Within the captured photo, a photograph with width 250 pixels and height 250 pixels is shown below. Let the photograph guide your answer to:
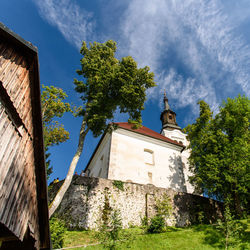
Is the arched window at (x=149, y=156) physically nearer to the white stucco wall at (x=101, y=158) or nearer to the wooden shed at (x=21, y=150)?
the white stucco wall at (x=101, y=158)

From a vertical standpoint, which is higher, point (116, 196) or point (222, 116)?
point (222, 116)

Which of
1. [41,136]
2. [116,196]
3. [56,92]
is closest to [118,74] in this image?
[56,92]

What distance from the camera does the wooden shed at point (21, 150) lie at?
10.6 ft

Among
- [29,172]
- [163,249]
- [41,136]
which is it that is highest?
[41,136]

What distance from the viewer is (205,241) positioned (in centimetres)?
980

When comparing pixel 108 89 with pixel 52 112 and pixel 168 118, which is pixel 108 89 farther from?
pixel 168 118

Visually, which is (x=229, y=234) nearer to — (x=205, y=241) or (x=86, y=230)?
(x=205, y=241)

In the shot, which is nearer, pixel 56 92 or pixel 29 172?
pixel 29 172

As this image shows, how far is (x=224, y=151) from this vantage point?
15.0 meters

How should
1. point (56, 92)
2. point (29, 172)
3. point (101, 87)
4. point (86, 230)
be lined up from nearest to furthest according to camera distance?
point (29, 172) < point (86, 230) < point (101, 87) < point (56, 92)

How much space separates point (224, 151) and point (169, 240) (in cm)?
844

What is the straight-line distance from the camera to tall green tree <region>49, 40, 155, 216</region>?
40.4 feet

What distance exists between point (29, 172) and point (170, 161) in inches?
745

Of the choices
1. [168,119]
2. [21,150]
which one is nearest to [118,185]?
[21,150]
